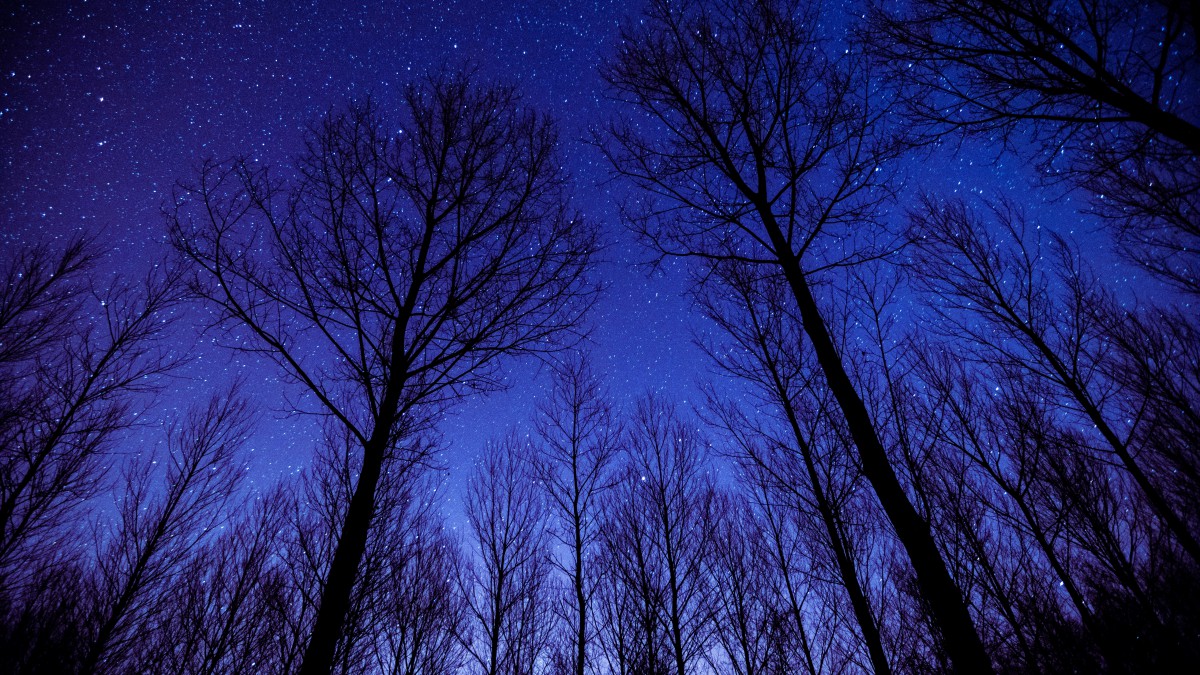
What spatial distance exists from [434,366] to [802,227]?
4271 mm

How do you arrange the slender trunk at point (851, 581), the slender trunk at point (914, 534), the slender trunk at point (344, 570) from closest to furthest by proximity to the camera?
the slender trunk at point (914, 534) → the slender trunk at point (344, 570) → the slender trunk at point (851, 581)

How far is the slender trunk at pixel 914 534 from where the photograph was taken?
8.09 ft

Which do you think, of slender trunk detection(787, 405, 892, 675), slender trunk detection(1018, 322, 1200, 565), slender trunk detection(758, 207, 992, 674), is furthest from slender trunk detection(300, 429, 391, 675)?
slender trunk detection(1018, 322, 1200, 565)

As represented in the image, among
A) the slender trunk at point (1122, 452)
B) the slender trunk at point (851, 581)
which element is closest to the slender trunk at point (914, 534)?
the slender trunk at point (851, 581)

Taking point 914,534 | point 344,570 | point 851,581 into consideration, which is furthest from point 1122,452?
point 344,570

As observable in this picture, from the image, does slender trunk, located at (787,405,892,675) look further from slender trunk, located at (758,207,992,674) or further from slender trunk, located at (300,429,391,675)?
slender trunk, located at (300,429,391,675)

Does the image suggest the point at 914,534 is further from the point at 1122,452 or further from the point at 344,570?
the point at 1122,452

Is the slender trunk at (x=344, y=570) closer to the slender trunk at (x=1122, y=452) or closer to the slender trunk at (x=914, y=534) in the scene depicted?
the slender trunk at (x=914, y=534)

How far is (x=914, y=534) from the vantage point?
2.76m

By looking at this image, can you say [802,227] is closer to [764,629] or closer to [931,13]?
[931,13]

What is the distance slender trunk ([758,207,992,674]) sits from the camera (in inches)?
97.0

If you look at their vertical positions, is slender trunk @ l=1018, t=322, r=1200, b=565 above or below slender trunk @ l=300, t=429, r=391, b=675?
above

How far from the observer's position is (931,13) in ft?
14.4

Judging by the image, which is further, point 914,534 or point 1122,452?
point 1122,452
